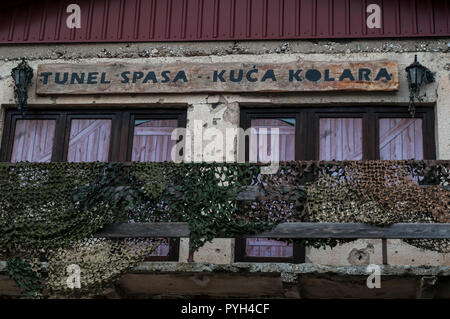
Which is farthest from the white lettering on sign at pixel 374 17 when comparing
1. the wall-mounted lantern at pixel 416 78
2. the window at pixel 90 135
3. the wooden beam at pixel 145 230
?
the wooden beam at pixel 145 230

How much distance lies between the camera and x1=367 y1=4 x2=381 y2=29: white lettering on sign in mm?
12609

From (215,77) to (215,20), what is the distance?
1.10 metres

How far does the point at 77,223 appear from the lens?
34.2 ft

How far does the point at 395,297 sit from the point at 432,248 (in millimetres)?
1251

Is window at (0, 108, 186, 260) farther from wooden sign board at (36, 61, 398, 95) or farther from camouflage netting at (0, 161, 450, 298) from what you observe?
camouflage netting at (0, 161, 450, 298)

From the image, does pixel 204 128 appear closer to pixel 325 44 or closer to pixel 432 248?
pixel 325 44

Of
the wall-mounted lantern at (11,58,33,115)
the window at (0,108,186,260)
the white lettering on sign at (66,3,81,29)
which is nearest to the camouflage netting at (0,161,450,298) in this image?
the window at (0,108,186,260)

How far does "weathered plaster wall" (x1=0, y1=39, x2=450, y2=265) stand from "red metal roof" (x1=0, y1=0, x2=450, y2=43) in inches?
6.2

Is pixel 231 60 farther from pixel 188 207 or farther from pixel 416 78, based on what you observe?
pixel 188 207

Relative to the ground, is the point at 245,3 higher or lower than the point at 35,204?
higher

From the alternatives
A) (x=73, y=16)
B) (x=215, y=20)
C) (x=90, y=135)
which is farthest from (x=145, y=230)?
(x=73, y=16)

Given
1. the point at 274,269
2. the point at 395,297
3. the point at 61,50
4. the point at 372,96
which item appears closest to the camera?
the point at 274,269

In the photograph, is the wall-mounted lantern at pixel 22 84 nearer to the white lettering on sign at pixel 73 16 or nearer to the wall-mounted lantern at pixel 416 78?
the white lettering on sign at pixel 73 16

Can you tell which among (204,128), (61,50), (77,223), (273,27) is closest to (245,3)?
(273,27)
